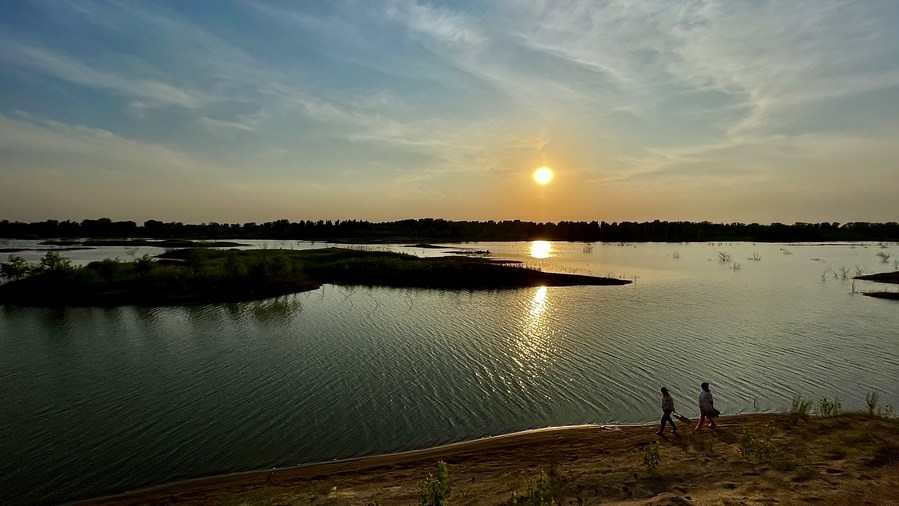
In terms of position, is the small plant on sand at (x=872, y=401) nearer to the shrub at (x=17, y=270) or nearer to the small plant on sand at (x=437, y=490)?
the small plant on sand at (x=437, y=490)

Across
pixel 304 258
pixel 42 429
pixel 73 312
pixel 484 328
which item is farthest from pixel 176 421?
pixel 304 258

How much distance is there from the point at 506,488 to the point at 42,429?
19.0 meters

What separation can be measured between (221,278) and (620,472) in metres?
56.0

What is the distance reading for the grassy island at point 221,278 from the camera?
52281 mm

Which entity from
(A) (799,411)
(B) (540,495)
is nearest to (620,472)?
(B) (540,495)

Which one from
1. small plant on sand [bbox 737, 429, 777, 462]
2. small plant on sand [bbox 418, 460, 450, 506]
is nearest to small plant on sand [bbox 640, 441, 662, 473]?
small plant on sand [bbox 737, 429, 777, 462]

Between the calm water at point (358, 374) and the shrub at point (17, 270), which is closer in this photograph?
the calm water at point (358, 374)

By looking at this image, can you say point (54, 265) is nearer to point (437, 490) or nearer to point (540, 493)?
point (437, 490)

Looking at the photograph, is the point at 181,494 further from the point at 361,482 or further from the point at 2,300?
the point at 2,300

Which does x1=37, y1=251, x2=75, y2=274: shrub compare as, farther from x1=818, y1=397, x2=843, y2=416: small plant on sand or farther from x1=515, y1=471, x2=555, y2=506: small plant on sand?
x1=818, y1=397, x2=843, y2=416: small plant on sand

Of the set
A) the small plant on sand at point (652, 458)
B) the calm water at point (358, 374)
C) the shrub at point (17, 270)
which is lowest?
the calm water at point (358, 374)

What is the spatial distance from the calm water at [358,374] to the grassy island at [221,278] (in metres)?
→ 6.32

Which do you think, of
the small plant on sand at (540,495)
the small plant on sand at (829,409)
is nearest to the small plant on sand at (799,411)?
the small plant on sand at (829,409)

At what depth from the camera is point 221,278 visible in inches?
2288
